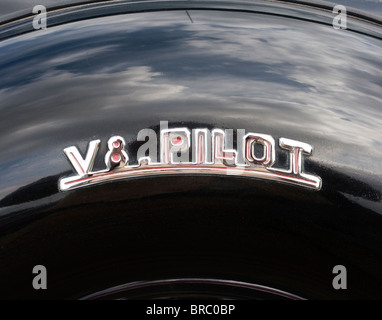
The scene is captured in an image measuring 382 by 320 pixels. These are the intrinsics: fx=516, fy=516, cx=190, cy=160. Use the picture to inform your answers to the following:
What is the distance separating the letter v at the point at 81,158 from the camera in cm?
101

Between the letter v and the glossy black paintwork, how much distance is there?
1cm

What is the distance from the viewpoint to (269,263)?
1065mm

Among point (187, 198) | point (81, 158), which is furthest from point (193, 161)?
point (81, 158)

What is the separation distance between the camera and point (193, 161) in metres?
1.02

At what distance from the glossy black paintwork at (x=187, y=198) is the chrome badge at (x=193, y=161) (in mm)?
16

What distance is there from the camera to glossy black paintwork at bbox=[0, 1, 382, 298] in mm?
1031

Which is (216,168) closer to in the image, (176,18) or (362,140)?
(362,140)

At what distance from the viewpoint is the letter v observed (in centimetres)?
101

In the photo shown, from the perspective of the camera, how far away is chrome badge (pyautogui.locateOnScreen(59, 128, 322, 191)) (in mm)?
1010

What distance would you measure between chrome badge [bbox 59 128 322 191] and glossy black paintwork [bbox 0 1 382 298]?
0.02 meters

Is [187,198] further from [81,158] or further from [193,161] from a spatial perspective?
[81,158]

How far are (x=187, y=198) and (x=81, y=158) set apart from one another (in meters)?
0.22

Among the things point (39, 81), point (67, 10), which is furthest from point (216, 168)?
point (67, 10)
